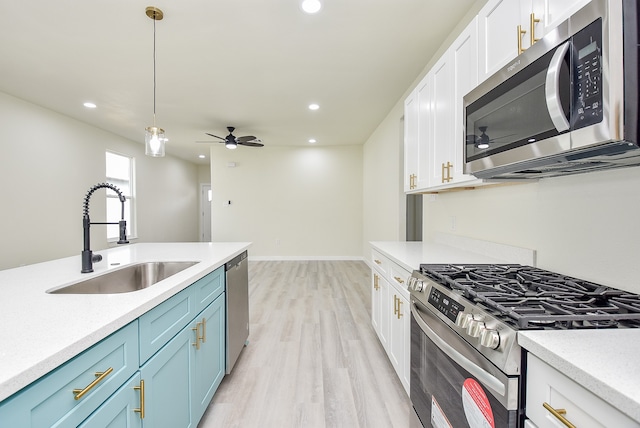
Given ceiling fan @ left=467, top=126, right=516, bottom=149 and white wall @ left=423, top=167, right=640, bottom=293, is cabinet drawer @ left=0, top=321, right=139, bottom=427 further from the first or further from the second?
white wall @ left=423, top=167, right=640, bottom=293

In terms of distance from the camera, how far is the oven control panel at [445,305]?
1037 millimetres

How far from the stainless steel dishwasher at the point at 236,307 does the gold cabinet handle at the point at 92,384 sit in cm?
120

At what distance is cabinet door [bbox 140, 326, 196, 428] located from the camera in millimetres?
1090

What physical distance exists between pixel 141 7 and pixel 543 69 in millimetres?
2640

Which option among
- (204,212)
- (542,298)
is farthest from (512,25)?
(204,212)

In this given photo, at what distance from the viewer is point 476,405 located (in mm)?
906

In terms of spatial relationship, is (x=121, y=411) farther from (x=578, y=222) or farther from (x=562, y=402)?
(x=578, y=222)

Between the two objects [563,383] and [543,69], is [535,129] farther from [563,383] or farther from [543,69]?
[563,383]

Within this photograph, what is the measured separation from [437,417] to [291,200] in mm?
5866

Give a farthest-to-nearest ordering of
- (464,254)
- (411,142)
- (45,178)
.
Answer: (45,178), (411,142), (464,254)

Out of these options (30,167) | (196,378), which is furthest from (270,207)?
(196,378)

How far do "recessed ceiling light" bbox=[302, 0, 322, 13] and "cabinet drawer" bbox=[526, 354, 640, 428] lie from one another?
2.39 meters

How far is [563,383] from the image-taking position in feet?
2.14

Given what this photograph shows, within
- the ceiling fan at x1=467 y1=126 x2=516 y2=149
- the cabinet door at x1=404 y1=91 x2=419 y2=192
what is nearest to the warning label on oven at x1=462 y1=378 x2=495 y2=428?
the ceiling fan at x1=467 y1=126 x2=516 y2=149
